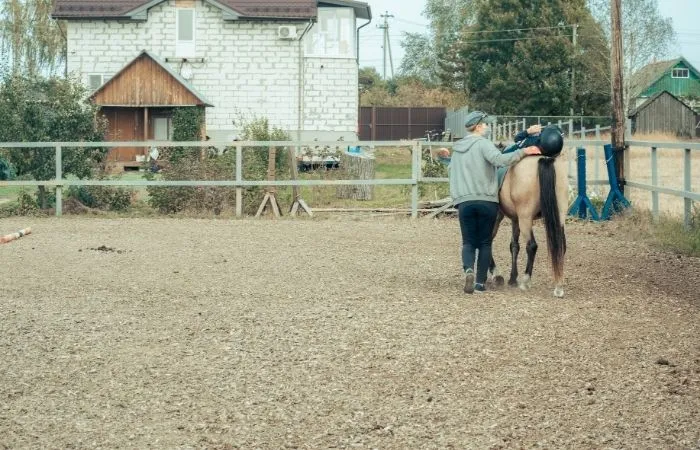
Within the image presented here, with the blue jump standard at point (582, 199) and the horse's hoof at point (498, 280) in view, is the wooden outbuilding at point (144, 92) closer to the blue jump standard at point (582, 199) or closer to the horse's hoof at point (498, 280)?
the blue jump standard at point (582, 199)

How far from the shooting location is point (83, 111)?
22.9 meters

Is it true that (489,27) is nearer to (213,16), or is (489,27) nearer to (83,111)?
(213,16)

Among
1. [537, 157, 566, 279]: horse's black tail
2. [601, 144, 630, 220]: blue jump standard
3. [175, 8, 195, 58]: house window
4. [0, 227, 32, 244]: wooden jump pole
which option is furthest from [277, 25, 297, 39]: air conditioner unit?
[537, 157, 566, 279]: horse's black tail

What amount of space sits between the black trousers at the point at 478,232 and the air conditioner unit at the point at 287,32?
3216cm

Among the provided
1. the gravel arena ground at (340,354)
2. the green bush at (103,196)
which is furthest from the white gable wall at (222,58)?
the gravel arena ground at (340,354)

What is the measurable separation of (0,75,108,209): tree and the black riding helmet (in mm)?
12838

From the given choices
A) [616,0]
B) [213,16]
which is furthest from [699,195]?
[213,16]

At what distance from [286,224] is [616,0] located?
7.14 metres

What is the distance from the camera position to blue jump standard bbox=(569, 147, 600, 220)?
19953mm

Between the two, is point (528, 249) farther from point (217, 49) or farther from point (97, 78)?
point (97, 78)

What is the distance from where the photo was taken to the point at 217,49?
4309 cm

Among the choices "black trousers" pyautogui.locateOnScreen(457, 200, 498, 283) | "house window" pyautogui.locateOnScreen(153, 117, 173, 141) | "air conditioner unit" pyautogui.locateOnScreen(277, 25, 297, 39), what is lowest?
"black trousers" pyautogui.locateOnScreen(457, 200, 498, 283)

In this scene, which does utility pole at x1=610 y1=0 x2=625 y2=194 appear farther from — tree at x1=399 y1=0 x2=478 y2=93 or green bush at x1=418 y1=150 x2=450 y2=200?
tree at x1=399 y1=0 x2=478 y2=93

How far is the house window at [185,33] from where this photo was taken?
43219 mm
